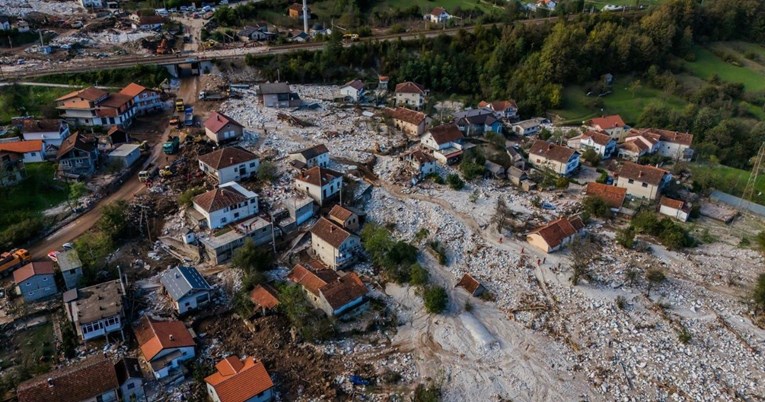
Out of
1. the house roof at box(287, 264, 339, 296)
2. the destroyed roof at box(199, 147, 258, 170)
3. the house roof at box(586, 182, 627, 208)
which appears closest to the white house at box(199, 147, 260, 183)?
the destroyed roof at box(199, 147, 258, 170)

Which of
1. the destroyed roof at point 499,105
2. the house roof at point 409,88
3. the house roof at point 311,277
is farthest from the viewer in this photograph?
the house roof at point 409,88

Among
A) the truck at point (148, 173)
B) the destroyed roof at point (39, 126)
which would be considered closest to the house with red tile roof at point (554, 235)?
the truck at point (148, 173)

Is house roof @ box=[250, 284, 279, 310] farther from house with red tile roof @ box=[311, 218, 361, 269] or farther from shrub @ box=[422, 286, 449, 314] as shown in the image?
shrub @ box=[422, 286, 449, 314]

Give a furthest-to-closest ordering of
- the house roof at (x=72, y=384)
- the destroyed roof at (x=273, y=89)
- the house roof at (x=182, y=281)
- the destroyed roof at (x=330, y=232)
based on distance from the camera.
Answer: the destroyed roof at (x=273, y=89), the destroyed roof at (x=330, y=232), the house roof at (x=182, y=281), the house roof at (x=72, y=384)

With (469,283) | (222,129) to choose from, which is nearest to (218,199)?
(222,129)

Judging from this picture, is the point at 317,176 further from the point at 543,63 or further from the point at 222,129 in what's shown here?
the point at 543,63

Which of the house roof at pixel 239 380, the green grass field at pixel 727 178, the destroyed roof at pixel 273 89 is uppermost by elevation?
the destroyed roof at pixel 273 89

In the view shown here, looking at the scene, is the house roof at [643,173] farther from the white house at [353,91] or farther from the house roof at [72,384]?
the house roof at [72,384]

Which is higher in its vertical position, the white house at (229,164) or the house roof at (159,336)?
the white house at (229,164)
